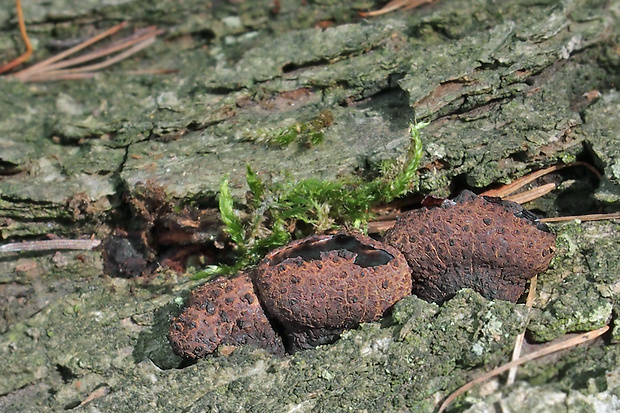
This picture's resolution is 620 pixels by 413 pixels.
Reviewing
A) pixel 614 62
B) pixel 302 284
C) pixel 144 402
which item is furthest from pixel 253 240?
pixel 614 62

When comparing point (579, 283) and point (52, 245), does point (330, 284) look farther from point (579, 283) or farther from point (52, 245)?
point (52, 245)

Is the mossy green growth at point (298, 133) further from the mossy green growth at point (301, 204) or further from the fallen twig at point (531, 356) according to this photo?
the fallen twig at point (531, 356)

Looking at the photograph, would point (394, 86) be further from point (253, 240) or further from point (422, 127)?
point (253, 240)

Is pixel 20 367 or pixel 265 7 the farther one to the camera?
pixel 265 7

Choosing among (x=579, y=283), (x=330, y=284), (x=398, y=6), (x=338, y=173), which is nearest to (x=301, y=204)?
(x=338, y=173)

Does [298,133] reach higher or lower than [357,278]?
higher

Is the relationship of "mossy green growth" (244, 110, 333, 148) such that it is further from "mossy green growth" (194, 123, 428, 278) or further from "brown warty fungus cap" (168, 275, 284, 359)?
"brown warty fungus cap" (168, 275, 284, 359)

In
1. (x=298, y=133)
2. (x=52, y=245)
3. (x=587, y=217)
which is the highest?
(x=298, y=133)
